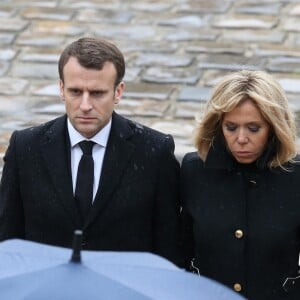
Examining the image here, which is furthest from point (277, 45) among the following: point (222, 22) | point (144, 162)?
point (144, 162)

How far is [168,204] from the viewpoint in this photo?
191 inches

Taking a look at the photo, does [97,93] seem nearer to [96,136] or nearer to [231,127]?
[96,136]

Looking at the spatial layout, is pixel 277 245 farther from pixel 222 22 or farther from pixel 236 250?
pixel 222 22

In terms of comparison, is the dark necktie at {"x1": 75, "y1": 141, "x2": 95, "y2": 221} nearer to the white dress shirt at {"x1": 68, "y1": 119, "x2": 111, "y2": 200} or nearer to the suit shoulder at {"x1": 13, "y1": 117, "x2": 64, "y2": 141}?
the white dress shirt at {"x1": 68, "y1": 119, "x2": 111, "y2": 200}

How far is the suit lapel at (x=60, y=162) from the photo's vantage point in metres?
4.75

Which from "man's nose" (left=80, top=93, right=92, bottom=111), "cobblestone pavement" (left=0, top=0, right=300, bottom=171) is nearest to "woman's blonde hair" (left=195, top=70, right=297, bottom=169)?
"man's nose" (left=80, top=93, right=92, bottom=111)

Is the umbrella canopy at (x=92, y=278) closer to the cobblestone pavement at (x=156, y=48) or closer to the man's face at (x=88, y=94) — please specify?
the man's face at (x=88, y=94)

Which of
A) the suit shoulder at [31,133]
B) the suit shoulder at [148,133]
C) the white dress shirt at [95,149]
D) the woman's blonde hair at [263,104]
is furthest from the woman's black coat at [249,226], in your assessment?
the suit shoulder at [31,133]

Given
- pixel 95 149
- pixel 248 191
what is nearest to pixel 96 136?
pixel 95 149

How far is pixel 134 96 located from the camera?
8516 mm

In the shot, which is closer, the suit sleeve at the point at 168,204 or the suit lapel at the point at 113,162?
the suit lapel at the point at 113,162

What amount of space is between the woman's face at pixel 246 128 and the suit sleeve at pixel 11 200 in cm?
91

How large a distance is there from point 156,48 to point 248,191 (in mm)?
4890

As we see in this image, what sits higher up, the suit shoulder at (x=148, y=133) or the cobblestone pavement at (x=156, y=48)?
the cobblestone pavement at (x=156, y=48)
